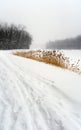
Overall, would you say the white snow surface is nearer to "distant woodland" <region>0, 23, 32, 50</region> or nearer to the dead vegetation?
the dead vegetation

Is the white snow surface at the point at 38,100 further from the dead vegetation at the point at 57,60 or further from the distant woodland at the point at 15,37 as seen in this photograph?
the distant woodland at the point at 15,37

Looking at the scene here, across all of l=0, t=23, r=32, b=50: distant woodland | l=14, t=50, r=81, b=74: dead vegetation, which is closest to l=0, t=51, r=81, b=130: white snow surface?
l=14, t=50, r=81, b=74: dead vegetation

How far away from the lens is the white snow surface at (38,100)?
10.2 feet

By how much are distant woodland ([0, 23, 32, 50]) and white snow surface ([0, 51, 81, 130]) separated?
16.6 metres

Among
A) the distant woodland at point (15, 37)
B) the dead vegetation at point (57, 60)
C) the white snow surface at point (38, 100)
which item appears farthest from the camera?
the distant woodland at point (15, 37)

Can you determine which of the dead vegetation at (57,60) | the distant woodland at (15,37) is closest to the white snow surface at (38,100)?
the dead vegetation at (57,60)

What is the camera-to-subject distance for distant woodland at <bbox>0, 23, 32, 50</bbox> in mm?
22703

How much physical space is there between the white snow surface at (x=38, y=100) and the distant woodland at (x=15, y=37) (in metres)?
16.6

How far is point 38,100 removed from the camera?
3838 millimetres

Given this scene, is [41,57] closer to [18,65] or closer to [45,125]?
[18,65]

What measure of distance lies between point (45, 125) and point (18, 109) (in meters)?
0.56

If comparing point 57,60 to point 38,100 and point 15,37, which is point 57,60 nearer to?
point 38,100

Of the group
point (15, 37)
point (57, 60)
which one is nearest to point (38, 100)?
point (57, 60)

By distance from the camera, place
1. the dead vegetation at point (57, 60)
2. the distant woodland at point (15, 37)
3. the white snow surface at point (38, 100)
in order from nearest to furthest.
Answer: the white snow surface at point (38, 100) < the dead vegetation at point (57, 60) < the distant woodland at point (15, 37)
